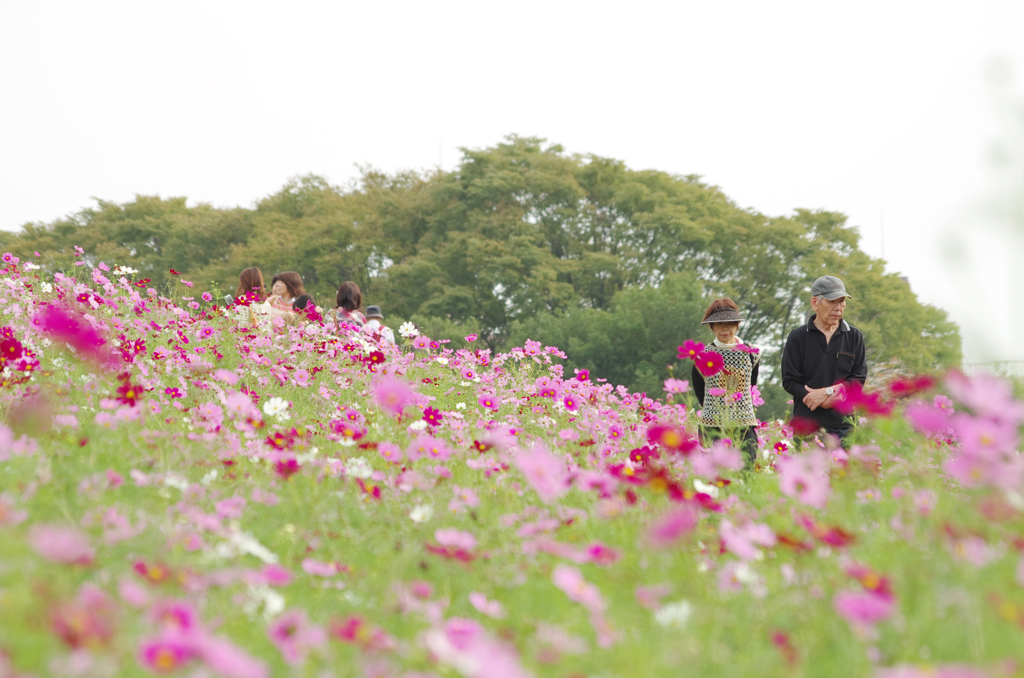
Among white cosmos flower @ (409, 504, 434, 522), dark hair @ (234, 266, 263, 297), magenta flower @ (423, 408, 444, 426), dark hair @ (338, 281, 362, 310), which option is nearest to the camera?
white cosmos flower @ (409, 504, 434, 522)

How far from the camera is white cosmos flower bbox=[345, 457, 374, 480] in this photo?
2.67 meters

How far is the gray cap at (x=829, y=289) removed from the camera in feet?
12.9

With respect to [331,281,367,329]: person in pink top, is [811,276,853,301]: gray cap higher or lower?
higher

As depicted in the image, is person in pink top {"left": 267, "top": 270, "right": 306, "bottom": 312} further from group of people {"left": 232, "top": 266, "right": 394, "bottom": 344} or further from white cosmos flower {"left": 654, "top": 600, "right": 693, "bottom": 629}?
white cosmos flower {"left": 654, "top": 600, "right": 693, "bottom": 629}

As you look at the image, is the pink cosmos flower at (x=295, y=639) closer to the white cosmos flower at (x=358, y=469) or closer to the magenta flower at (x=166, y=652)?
the magenta flower at (x=166, y=652)

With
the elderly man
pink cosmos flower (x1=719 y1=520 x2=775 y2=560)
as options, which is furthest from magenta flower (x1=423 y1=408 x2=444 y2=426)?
the elderly man

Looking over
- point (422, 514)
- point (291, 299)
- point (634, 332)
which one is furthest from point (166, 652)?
point (634, 332)

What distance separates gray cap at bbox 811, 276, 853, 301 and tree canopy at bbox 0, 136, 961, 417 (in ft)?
42.3

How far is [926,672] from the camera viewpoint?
1.26 meters

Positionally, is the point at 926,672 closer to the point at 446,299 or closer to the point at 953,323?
the point at 953,323

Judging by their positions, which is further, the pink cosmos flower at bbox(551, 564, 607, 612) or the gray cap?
the gray cap

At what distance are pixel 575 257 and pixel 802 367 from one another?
1736 cm

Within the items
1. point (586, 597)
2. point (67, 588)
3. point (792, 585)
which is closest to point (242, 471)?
point (67, 588)

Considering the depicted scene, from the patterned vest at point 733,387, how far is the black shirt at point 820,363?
8.2 inches
